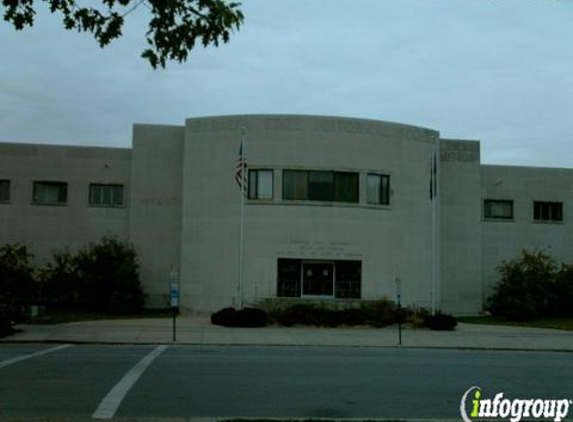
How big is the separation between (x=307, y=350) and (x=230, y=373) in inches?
267

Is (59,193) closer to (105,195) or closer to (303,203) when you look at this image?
(105,195)

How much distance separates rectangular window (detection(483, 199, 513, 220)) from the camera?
1741 inches

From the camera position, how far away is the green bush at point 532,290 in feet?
123

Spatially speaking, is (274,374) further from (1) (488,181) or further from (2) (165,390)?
(1) (488,181)

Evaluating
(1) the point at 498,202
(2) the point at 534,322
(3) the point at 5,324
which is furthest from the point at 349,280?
(3) the point at 5,324

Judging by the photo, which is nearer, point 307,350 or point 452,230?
point 307,350

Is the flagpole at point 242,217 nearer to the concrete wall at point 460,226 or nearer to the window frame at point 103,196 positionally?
the window frame at point 103,196

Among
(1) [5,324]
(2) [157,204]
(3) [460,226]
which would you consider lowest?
(1) [5,324]

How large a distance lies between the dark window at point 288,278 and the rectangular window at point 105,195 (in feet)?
32.6

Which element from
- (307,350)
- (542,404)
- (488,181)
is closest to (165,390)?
(542,404)

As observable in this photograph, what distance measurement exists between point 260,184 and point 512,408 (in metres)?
26.4

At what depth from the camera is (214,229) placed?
37.6m

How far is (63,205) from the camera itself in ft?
135

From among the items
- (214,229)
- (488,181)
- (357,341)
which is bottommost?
(357,341)
